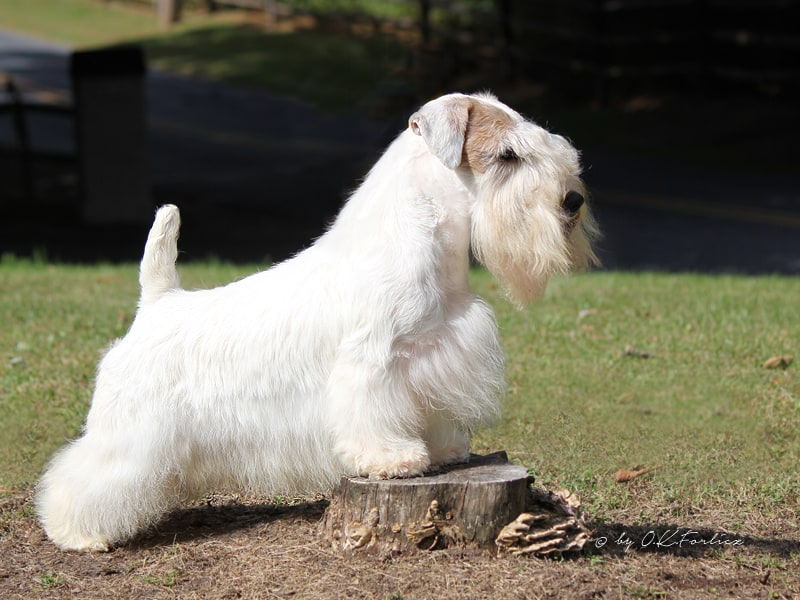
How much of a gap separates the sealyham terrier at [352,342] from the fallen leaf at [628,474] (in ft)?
4.63

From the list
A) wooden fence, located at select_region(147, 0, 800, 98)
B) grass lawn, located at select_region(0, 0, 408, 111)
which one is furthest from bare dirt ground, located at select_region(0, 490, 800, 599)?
grass lawn, located at select_region(0, 0, 408, 111)

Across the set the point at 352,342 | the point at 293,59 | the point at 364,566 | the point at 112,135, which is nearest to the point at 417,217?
the point at 352,342

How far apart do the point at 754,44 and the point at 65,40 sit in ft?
68.9

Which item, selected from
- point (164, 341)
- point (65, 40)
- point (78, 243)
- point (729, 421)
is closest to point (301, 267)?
point (164, 341)

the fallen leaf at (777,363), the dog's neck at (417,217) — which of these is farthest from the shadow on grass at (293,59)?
the dog's neck at (417,217)

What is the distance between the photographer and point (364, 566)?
4.50 metres

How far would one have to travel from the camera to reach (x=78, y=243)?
49.3 ft

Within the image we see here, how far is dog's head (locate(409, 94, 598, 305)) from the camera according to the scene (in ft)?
14.2

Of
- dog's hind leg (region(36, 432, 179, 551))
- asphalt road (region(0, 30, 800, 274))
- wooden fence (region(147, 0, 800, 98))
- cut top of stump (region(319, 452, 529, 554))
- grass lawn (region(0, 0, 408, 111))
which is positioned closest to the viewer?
cut top of stump (region(319, 452, 529, 554))

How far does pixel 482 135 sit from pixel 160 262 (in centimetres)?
155

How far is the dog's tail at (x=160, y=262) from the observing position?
4.80 metres

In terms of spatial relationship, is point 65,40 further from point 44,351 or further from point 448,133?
point 448,133

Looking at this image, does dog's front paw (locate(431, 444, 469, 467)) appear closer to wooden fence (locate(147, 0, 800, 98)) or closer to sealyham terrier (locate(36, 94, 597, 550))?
sealyham terrier (locate(36, 94, 597, 550))

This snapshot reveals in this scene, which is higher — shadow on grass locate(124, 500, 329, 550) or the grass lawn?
the grass lawn
